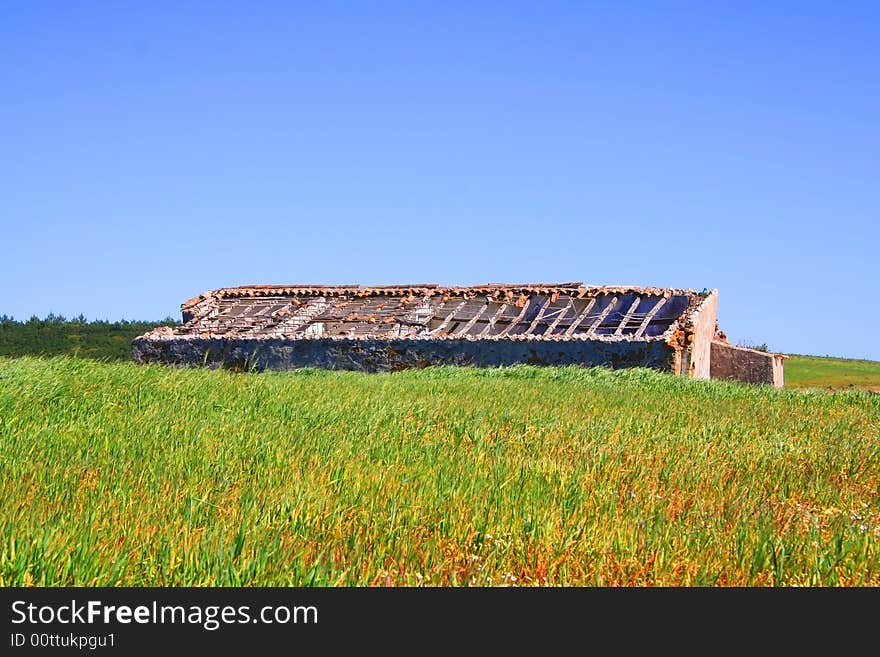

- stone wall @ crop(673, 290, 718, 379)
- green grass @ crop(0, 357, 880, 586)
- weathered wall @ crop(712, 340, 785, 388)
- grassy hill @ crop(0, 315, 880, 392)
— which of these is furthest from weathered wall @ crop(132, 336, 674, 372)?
green grass @ crop(0, 357, 880, 586)

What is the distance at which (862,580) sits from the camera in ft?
15.8

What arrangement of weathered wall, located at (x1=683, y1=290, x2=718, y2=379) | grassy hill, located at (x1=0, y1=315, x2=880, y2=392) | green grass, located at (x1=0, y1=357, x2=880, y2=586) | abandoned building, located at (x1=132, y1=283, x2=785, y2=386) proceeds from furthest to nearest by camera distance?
grassy hill, located at (x1=0, y1=315, x2=880, y2=392), abandoned building, located at (x1=132, y1=283, x2=785, y2=386), weathered wall, located at (x1=683, y1=290, x2=718, y2=379), green grass, located at (x1=0, y1=357, x2=880, y2=586)

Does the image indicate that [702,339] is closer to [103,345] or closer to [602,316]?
[602,316]

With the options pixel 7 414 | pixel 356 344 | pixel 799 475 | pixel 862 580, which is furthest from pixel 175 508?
pixel 356 344

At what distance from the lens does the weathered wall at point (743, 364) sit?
1044 inches

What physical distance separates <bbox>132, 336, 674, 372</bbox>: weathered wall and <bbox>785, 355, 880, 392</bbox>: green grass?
924cm

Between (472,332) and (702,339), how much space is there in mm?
6479

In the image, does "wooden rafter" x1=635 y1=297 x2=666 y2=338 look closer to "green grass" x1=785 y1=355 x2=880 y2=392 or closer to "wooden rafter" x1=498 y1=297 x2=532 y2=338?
"wooden rafter" x1=498 y1=297 x2=532 y2=338

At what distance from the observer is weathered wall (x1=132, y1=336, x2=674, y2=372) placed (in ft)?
75.8

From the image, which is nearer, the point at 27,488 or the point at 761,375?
the point at 27,488

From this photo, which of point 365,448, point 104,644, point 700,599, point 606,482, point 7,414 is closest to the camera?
point 104,644

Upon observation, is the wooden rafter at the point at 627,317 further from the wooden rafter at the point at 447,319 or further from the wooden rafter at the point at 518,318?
the wooden rafter at the point at 447,319

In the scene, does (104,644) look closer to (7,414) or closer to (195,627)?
(195,627)

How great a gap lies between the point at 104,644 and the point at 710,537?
3464 millimetres
